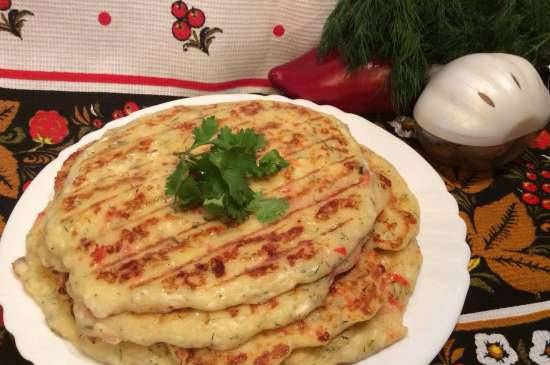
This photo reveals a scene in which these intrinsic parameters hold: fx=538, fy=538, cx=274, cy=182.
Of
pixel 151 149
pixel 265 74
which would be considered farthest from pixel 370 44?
pixel 151 149

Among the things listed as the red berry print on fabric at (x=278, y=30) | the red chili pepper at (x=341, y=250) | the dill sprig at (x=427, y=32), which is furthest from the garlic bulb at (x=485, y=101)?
the red chili pepper at (x=341, y=250)

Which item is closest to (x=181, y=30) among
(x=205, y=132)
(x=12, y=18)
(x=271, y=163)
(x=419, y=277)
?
(x=12, y=18)

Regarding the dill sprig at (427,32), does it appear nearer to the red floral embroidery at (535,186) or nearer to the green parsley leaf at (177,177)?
the red floral embroidery at (535,186)

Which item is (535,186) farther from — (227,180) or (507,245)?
(227,180)

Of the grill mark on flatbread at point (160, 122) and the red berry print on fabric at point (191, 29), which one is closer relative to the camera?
the grill mark on flatbread at point (160, 122)

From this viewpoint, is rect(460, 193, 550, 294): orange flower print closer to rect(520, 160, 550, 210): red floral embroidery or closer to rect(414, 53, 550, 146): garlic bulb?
rect(520, 160, 550, 210): red floral embroidery

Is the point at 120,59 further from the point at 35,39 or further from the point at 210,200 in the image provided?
the point at 210,200
